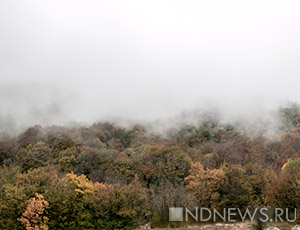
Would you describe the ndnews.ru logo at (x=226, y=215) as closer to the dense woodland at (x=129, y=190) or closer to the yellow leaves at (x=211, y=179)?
the dense woodland at (x=129, y=190)

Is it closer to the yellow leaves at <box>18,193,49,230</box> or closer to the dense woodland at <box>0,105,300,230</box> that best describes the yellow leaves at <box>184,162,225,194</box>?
the dense woodland at <box>0,105,300,230</box>

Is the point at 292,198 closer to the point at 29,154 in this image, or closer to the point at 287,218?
the point at 287,218

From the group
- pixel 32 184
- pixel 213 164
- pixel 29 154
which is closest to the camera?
pixel 32 184

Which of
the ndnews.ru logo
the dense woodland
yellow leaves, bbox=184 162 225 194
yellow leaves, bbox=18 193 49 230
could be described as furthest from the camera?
yellow leaves, bbox=184 162 225 194

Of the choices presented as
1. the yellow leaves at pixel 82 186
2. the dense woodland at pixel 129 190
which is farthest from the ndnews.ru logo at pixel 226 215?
the yellow leaves at pixel 82 186

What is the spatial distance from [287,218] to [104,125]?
9749cm

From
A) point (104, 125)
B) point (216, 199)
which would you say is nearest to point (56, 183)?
point (216, 199)

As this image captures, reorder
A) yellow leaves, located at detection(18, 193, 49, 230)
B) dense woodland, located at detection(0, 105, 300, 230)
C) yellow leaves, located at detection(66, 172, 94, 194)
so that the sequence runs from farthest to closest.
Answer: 1. yellow leaves, located at detection(66, 172, 94, 194)
2. dense woodland, located at detection(0, 105, 300, 230)
3. yellow leaves, located at detection(18, 193, 49, 230)

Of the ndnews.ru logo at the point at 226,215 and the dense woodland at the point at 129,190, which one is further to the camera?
the dense woodland at the point at 129,190

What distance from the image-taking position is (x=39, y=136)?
79625 mm

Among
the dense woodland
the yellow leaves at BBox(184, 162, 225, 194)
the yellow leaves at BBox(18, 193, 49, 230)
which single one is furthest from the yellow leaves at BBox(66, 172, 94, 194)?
the yellow leaves at BBox(184, 162, 225, 194)

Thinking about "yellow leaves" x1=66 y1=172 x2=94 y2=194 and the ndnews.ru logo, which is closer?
the ndnews.ru logo

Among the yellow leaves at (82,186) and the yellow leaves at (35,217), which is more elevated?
the yellow leaves at (82,186)

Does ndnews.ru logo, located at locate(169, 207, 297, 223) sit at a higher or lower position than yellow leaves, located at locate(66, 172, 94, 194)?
lower
